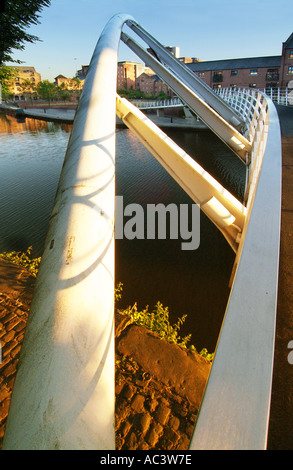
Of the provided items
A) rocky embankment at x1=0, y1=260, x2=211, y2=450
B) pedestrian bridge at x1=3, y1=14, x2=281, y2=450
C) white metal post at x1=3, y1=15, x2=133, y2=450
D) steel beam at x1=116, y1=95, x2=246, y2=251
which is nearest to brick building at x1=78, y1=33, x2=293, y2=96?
steel beam at x1=116, y1=95, x2=246, y2=251

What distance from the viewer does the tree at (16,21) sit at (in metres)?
7.45

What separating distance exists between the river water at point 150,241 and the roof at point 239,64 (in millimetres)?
34923

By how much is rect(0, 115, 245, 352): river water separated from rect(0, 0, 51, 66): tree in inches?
252

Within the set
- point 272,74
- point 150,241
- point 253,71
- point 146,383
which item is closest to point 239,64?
point 253,71

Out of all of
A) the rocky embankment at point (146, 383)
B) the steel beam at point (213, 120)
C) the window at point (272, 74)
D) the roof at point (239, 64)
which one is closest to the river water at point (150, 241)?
the rocky embankment at point (146, 383)

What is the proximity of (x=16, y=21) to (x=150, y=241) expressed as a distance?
8.64 meters

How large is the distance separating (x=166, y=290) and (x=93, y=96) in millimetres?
5505

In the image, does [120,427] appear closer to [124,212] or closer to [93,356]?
[93,356]

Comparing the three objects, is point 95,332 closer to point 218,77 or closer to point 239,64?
point 218,77

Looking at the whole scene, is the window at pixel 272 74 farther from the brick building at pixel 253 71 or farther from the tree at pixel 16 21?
the tree at pixel 16 21

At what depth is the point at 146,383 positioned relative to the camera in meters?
3.18

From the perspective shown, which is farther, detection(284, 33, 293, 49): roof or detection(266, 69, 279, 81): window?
detection(266, 69, 279, 81): window

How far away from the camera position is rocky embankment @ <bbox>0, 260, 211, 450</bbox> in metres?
2.68

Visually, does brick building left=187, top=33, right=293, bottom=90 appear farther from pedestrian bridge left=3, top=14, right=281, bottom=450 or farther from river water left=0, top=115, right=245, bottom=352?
pedestrian bridge left=3, top=14, right=281, bottom=450
